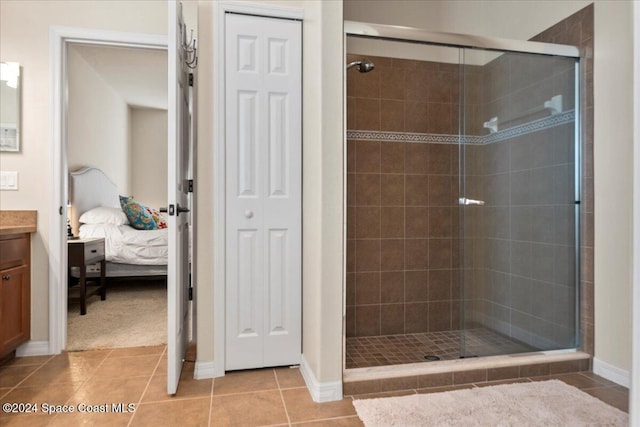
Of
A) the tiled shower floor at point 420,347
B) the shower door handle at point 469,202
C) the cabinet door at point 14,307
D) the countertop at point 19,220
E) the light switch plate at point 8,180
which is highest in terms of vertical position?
the light switch plate at point 8,180

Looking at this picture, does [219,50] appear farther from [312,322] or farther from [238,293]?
[312,322]

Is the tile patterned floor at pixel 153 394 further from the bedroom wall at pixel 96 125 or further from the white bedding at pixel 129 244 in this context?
the bedroom wall at pixel 96 125

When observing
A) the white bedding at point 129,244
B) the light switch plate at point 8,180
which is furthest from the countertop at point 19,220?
the white bedding at point 129,244

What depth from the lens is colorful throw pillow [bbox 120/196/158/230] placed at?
4.68m

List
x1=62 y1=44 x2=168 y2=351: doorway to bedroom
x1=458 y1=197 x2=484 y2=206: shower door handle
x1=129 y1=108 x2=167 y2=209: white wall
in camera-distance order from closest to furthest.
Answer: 1. x1=458 y1=197 x2=484 y2=206: shower door handle
2. x1=62 y1=44 x2=168 y2=351: doorway to bedroom
3. x1=129 y1=108 x2=167 y2=209: white wall

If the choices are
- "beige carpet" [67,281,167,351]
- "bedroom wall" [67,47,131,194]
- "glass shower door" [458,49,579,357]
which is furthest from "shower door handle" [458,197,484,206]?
"bedroom wall" [67,47,131,194]

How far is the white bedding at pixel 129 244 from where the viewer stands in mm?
4145

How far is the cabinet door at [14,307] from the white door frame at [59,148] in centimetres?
13

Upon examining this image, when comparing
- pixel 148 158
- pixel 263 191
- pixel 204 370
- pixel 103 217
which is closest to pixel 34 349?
pixel 204 370

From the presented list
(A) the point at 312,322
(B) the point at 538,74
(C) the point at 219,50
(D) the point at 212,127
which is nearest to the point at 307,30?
(C) the point at 219,50

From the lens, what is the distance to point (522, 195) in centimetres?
240

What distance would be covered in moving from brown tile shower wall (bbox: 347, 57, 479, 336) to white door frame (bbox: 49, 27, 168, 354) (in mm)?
1674

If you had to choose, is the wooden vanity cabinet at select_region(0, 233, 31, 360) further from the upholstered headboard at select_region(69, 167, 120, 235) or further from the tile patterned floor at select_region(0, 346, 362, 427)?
the upholstered headboard at select_region(69, 167, 120, 235)

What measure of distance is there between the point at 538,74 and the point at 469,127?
19.9 inches
